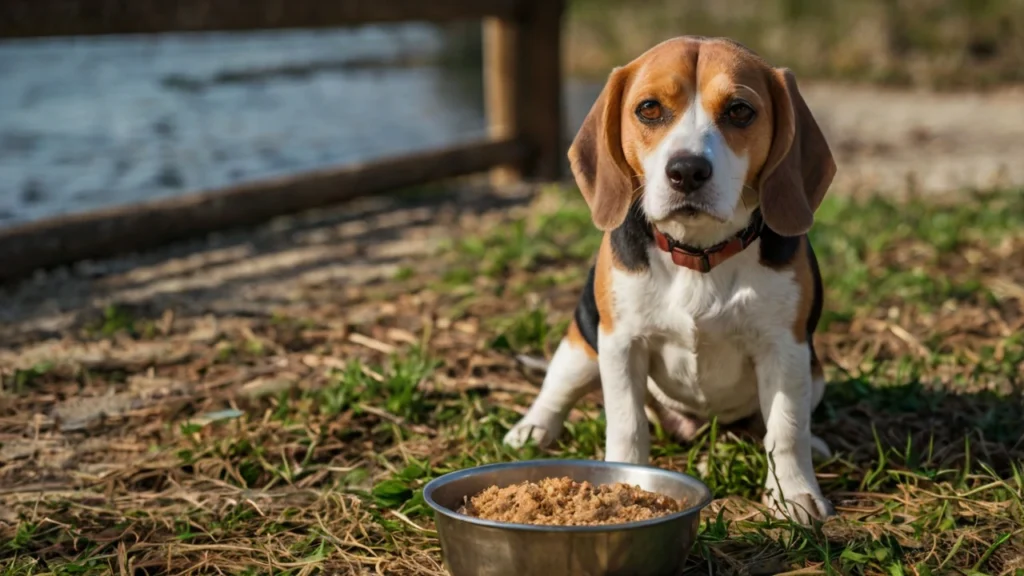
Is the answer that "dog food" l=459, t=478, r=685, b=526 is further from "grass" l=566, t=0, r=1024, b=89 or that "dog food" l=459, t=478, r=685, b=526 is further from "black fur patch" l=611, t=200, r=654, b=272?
"grass" l=566, t=0, r=1024, b=89

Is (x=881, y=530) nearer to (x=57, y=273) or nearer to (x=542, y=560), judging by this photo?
(x=542, y=560)

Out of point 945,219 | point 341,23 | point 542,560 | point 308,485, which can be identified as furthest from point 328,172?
point 542,560

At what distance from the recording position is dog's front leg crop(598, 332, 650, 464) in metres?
3.33

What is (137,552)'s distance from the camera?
319 cm

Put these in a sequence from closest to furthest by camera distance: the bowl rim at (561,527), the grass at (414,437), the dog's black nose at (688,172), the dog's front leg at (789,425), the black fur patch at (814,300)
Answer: the bowl rim at (561,527) < the dog's black nose at (688,172) < the grass at (414,437) < the dog's front leg at (789,425) < the black fur patch at (814,300)

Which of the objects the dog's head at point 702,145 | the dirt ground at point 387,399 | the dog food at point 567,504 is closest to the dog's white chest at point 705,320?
the dog's head at point 702,145

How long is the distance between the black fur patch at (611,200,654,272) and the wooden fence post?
17.9 ft

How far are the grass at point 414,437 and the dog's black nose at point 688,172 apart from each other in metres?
0.89

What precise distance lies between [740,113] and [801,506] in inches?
41.9

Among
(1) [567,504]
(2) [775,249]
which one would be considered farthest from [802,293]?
(1) [567,504]

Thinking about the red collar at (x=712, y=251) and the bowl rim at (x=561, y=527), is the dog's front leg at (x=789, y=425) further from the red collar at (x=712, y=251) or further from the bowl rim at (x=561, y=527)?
the bowl rim at (x=561, y=527)

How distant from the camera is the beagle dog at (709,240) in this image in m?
3.02

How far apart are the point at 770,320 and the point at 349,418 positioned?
1533mm

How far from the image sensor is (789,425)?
3301 mm
